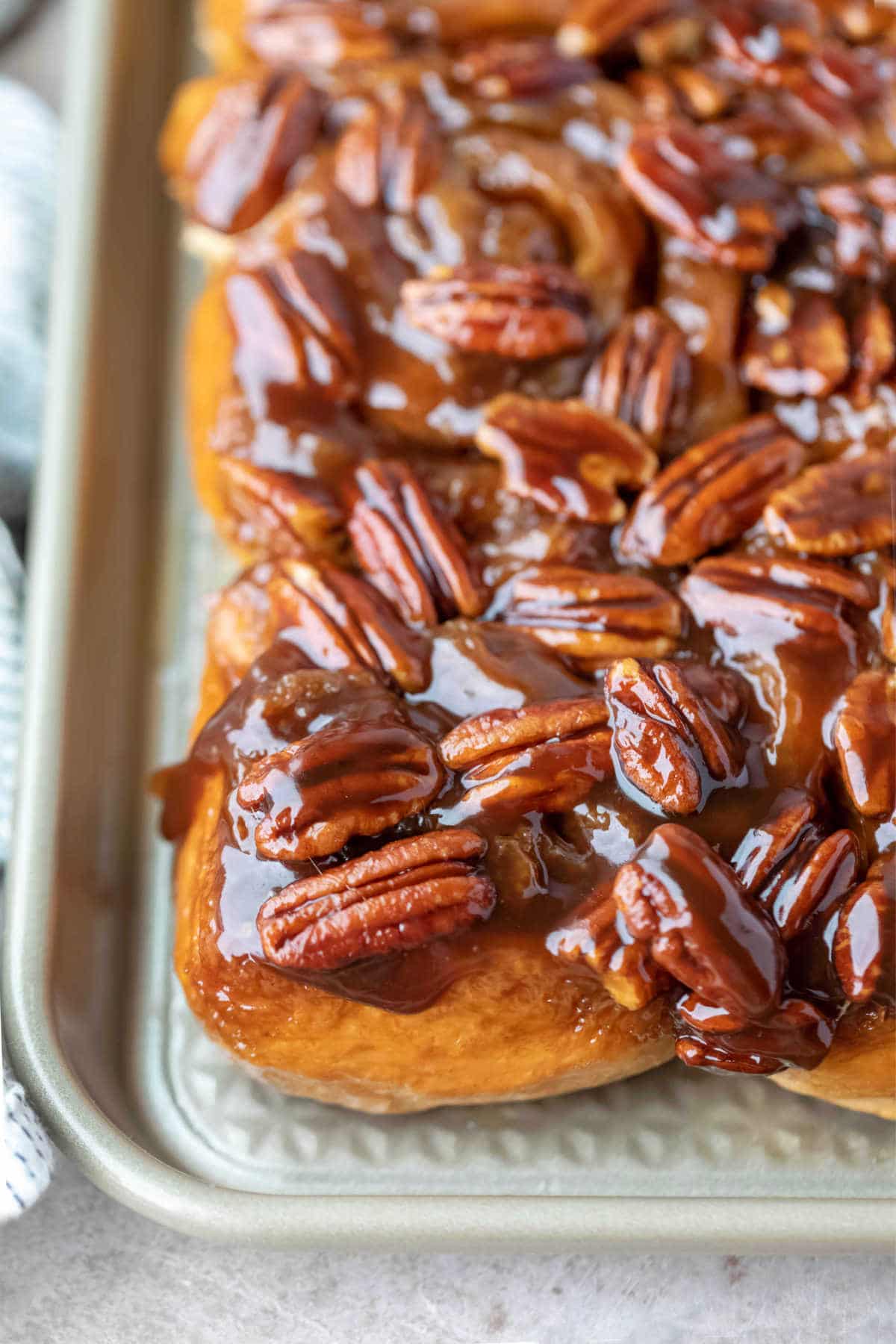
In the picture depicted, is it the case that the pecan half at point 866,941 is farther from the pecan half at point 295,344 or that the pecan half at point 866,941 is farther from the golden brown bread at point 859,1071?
the pecan half at point 295,344

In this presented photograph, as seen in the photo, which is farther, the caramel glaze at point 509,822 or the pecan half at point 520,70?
the pecan half at point 520,70

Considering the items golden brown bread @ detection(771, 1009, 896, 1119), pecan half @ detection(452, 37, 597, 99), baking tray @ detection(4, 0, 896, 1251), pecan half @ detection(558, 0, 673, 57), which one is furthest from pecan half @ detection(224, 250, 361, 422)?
golden brown bread @ detection(771, 1009, 896, 1119)

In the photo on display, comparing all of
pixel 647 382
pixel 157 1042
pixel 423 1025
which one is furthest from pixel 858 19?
pixel 157 1042

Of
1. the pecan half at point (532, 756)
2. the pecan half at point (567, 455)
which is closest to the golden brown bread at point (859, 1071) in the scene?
the pecan half at point (532, 756)

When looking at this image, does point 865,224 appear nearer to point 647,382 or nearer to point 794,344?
point 794,344

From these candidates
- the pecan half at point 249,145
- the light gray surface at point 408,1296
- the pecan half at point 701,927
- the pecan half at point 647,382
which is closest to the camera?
the pecan half at point 701,927

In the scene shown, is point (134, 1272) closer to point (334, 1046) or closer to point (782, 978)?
point (334, 1046)

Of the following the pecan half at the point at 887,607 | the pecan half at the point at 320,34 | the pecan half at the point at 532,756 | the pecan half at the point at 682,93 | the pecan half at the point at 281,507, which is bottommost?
the pecan half at the point at 887,607
